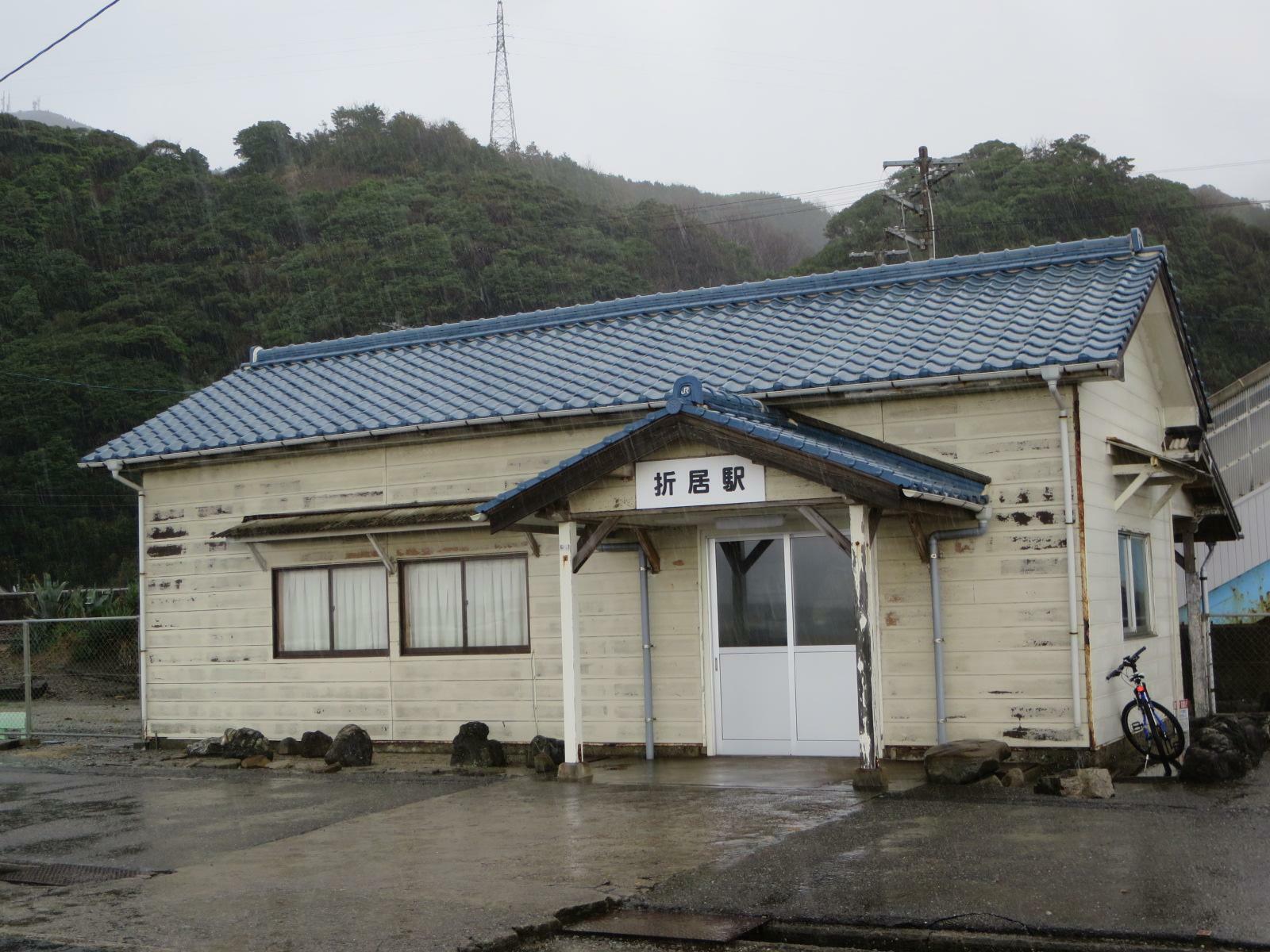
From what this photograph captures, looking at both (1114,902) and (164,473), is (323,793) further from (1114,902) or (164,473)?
(1114,902)

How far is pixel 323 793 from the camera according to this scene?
10859mm

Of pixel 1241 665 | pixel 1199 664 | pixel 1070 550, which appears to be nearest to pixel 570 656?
pixel 1070 550

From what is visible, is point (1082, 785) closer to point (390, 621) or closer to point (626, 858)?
point (626, 858)

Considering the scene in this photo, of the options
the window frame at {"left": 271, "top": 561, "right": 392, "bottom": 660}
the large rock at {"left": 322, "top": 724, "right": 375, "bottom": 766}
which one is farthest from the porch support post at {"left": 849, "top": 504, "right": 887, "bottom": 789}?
the window frame at {"left": 271, "top": 561, "right": 392, "bottom": 660}

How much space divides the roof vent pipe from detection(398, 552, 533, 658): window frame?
13.2ft

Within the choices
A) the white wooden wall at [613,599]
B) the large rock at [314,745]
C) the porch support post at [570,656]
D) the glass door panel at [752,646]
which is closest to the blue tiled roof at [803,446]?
the white wooden wall at [613,599]

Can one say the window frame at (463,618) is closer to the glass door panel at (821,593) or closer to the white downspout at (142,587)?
the glass door panel at (821,593)

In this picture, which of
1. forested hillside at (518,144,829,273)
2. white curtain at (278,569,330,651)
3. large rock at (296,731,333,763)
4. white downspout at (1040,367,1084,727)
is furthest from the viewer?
forested hillside at (518,144,829,273)

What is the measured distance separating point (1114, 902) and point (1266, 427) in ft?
56.5

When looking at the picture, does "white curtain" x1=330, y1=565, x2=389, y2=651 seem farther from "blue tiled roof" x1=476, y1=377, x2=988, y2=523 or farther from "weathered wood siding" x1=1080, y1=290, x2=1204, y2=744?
"weathered wood siding" x1=1080, y1=290, x2=1204, y2=744

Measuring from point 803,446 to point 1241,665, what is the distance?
997 cm

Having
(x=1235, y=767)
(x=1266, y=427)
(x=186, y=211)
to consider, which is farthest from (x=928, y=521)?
(x=186, y=211)

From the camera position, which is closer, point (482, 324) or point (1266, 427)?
point (482, 324)

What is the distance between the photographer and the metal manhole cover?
5977 mm
